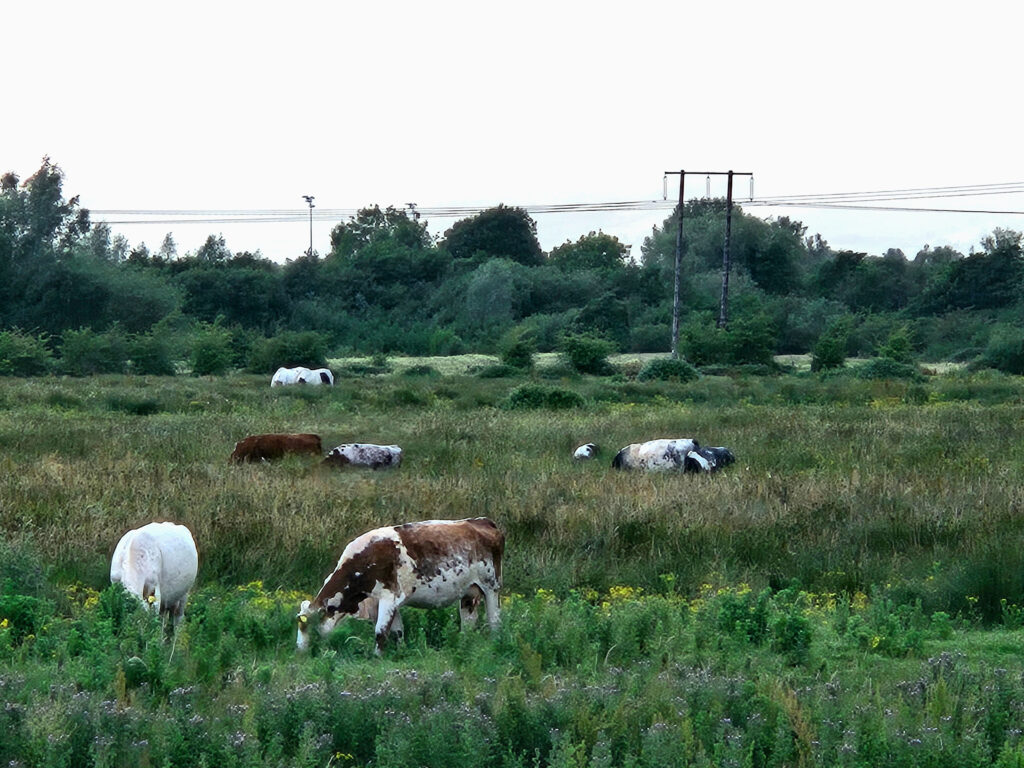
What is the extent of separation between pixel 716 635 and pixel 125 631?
3897 millimetres

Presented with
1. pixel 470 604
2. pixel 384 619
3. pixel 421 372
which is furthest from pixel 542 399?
pixel 384 619

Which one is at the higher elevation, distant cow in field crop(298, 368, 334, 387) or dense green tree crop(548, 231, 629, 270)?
dense green tree crop(548, 231, 629, 270)

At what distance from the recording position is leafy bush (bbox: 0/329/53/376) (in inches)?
1855

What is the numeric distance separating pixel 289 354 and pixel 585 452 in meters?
32.2

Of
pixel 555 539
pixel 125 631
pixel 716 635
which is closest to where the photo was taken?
pixel 125 631

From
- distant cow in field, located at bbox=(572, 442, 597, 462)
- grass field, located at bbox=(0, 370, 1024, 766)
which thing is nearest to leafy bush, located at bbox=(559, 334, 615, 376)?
grass field, located at bbox=(0, 370, 1024, 766)

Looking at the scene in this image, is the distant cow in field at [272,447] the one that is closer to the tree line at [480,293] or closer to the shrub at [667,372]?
the shrub at [667,372]

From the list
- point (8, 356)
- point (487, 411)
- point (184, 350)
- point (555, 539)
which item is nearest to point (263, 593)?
point (555, 539)

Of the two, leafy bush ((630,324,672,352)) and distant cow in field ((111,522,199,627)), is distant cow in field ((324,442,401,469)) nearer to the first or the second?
distant cow in field ((111,522,199,627))

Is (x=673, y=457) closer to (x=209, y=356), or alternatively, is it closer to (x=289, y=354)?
(x=289, y=354)

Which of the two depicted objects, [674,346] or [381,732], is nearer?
[381,732]

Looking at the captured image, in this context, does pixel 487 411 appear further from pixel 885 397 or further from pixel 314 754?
pixel 314 754

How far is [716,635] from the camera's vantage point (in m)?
8.27

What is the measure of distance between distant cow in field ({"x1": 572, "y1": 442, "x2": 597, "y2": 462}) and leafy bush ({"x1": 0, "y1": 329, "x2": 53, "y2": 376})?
33.4m
